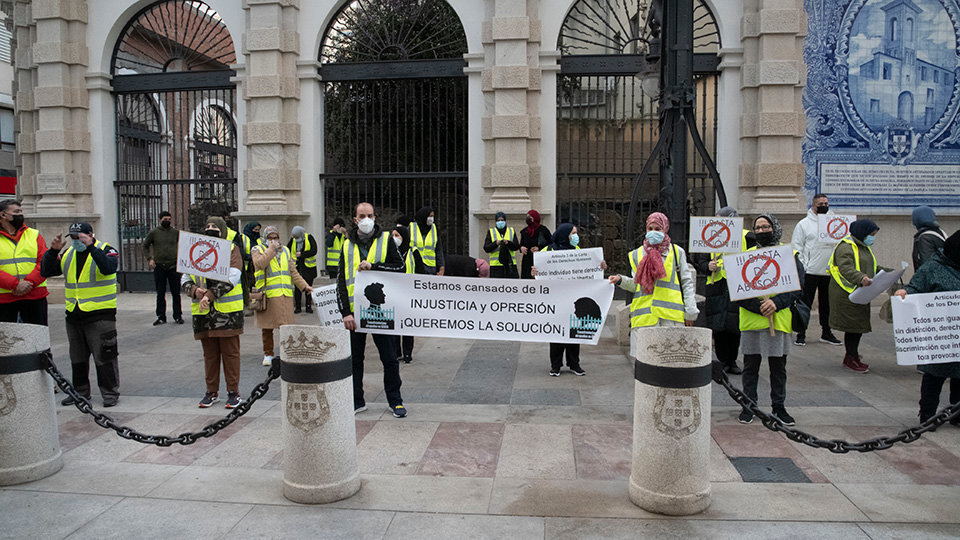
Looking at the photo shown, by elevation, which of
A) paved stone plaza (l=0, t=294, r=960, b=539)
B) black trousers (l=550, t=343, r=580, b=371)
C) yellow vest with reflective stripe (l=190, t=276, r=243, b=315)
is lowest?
paved stone plaza (l=0, t=294, r=960, b=539)

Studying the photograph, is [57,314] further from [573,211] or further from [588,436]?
[588,436]

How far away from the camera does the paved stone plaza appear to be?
4.12 metres

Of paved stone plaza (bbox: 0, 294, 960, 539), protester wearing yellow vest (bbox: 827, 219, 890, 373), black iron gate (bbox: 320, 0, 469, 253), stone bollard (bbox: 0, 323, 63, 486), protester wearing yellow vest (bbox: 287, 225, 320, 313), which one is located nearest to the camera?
paved stone plaza (bbox: 0, 294, 960, 539)

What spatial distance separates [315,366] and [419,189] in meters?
10.00

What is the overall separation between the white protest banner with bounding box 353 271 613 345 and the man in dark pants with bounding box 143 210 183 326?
22.6 feet

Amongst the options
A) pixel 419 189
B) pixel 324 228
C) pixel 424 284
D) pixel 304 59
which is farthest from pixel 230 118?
pixel 424 284

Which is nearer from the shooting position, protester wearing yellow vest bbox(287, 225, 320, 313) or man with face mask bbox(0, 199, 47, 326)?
man with face mask bbox(0, 199, 47, 326)

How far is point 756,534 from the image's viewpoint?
13.0 feet

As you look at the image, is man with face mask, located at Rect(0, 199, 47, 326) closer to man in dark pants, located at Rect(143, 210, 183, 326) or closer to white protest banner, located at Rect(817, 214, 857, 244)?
man in dark pants, located at Rect(143, 210, 183, 326)

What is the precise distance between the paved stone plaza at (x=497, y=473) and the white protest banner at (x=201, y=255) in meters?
1.34

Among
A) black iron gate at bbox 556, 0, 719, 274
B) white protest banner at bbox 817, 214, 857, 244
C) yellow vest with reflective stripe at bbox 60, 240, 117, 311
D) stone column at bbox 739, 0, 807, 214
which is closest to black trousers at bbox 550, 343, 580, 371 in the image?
white protest banner at bbox 817, 214, 857, 244

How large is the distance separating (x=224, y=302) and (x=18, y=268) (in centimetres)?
231

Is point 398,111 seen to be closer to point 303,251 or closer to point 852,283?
point 303,251

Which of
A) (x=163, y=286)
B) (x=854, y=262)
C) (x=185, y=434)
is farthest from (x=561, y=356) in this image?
(x=163, y=286)
